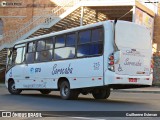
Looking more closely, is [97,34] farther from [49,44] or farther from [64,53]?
[49,44]

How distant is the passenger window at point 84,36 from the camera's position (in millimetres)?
15968

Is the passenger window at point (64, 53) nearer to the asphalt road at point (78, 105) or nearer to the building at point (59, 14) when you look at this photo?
the asphalt road at point (78, 105)

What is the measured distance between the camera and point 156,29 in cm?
4172

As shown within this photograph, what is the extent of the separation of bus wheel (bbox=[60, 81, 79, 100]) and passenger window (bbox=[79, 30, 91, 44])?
1992 millimetres

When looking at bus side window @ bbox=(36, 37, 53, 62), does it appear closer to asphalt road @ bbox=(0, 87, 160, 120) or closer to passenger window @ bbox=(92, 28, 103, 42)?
asphalt road @ bbox=(0, 87, 160, 120)

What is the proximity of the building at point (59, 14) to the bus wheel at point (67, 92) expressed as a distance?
59.1ft

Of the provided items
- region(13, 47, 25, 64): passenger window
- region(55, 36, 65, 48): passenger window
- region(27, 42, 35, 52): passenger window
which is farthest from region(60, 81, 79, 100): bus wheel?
region(13, 47, 25, 64): passenger window

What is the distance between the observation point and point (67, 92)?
16.9 metres

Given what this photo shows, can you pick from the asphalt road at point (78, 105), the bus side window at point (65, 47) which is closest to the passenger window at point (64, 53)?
the bus side window at point (65, 47)

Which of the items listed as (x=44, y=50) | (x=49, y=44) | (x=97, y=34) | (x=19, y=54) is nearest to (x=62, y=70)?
(x=49, y=44)

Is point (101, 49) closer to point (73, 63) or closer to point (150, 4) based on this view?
point (73, 63)

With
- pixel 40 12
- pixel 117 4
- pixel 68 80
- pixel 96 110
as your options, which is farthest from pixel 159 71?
pixel 96 110

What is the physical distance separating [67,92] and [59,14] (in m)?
20.3

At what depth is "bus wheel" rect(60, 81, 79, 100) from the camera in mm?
16719
